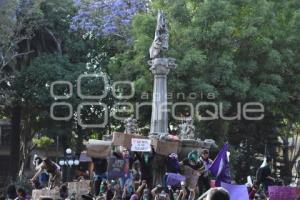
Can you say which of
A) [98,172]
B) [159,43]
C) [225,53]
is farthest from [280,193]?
[225,53]

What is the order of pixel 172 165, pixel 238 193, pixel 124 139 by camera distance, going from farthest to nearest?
pixel 124 139 < pixel 172 165 < pixel 238 193

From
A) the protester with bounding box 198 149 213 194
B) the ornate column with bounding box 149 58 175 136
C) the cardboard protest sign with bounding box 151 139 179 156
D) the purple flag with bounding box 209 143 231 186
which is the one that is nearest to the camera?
the purple flag with bounding box 209 143 231 186

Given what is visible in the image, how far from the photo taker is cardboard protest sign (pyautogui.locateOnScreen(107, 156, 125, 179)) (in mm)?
17641

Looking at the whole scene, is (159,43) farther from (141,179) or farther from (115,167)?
(141,179)

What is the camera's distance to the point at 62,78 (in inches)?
1330

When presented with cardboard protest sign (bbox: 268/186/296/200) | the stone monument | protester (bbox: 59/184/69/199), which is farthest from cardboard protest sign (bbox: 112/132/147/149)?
cardboard protest sign (bbox: 268/186/296/200)

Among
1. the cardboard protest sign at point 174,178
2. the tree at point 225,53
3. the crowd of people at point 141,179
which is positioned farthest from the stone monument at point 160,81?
the tree at point 225,53

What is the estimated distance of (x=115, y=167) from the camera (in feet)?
58.3

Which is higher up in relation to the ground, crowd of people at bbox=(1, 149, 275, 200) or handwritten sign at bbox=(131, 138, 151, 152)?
handwritten sign at bbox=(131, 138, 151, 152)

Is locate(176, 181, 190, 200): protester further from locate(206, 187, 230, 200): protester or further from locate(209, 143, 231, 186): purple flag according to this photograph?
locate(206, 187, 230, 200): protester

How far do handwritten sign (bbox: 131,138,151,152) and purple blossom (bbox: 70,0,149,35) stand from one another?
17.1 metres

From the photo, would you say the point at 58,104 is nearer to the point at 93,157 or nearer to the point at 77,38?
the point at 77,38

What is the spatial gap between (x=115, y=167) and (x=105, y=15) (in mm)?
16766

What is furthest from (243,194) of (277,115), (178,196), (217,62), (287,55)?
(277,115)
